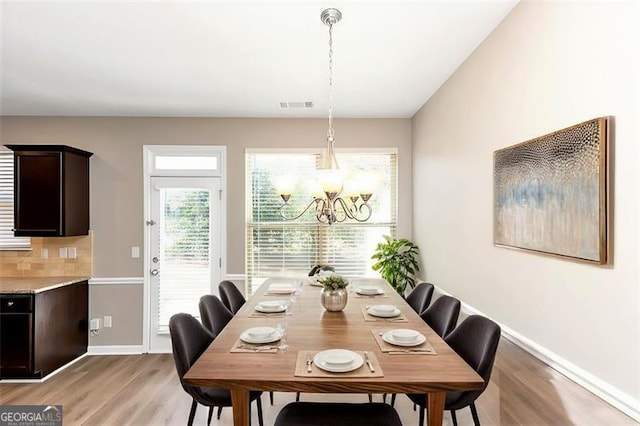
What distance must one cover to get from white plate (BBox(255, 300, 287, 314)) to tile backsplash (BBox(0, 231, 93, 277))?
2.87 metres

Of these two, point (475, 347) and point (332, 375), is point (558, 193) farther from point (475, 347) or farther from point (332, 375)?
point (332, 375)

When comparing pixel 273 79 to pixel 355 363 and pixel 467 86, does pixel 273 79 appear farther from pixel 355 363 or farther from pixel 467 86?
pixel 355 363

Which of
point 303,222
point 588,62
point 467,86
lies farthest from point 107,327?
point 588,62

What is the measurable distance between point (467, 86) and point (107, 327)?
4.53 m

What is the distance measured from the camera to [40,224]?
3.87 meters

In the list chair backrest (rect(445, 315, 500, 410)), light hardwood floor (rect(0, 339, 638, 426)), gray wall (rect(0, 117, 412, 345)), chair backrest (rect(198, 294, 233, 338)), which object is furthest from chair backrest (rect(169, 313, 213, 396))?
gray wall (rect(0, 117, 412, 345))

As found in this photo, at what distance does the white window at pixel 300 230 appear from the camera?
14.5 feet

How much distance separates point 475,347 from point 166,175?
377 centimetres

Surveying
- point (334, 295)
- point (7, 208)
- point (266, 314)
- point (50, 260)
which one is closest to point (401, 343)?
point (334, 295)

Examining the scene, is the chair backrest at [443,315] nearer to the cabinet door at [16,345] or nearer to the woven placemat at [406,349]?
the woven placemat at [406,349]

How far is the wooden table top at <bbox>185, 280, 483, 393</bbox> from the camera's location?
4.77ft

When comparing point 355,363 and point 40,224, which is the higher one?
point 40,224

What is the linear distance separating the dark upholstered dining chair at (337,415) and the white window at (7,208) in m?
4.00

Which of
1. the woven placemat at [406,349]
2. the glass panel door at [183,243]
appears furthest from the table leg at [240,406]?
the glass panel door at [183,243]
